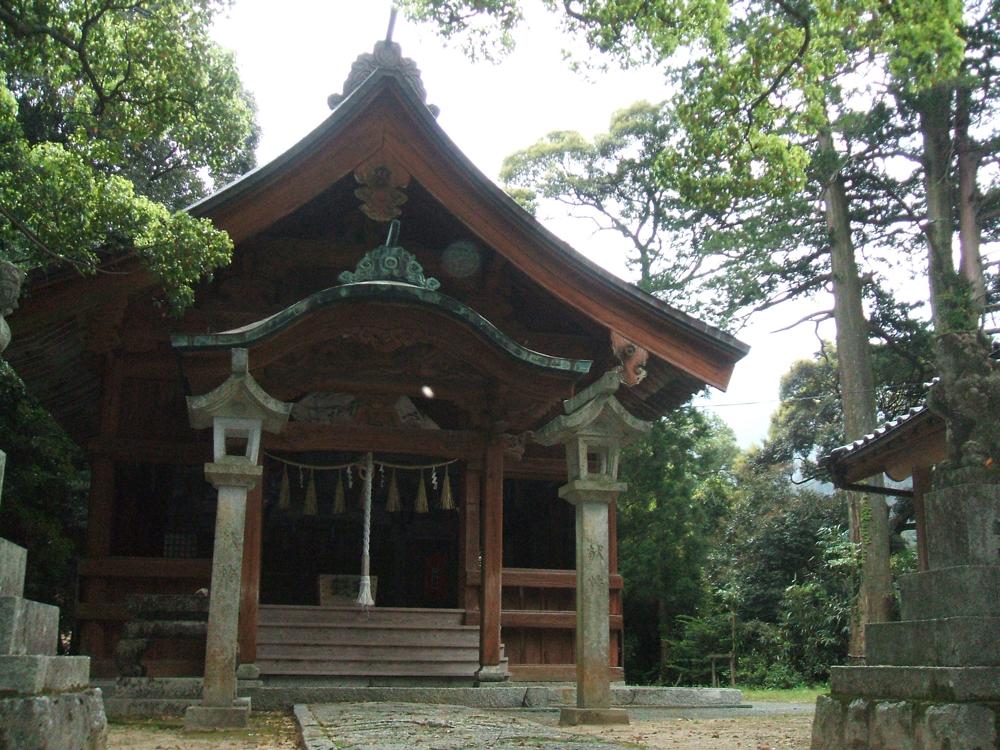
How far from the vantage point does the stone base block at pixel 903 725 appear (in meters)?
4.20

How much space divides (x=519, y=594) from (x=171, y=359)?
201 inches

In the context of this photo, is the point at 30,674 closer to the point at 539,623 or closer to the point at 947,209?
the point at 539,623

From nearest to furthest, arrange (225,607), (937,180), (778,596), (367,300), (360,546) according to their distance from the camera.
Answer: (225,607) < (367,300) < (360,546) < (937,180) < (778,596)

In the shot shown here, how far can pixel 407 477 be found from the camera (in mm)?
14570

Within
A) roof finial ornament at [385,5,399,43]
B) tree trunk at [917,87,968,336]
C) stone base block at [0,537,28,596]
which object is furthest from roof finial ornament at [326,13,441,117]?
tree trunk at [917,87,968,336]

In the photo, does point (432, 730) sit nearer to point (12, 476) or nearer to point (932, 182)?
point (12, 476)

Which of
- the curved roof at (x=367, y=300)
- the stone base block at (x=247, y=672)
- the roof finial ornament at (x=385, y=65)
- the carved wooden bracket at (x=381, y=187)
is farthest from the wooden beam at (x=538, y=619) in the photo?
the roof finial ornament at (x=385, y=65)

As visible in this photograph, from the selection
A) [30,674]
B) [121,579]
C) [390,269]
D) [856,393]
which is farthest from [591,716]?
[856,393]

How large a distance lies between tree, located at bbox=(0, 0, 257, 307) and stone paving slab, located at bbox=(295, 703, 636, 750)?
393 cm

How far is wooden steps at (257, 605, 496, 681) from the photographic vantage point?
1027cm

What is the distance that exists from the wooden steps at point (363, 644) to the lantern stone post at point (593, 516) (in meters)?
2.60

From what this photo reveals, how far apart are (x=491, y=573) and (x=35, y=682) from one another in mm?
6279

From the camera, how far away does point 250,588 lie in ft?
30.8

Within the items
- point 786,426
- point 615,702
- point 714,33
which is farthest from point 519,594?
point 786,426
